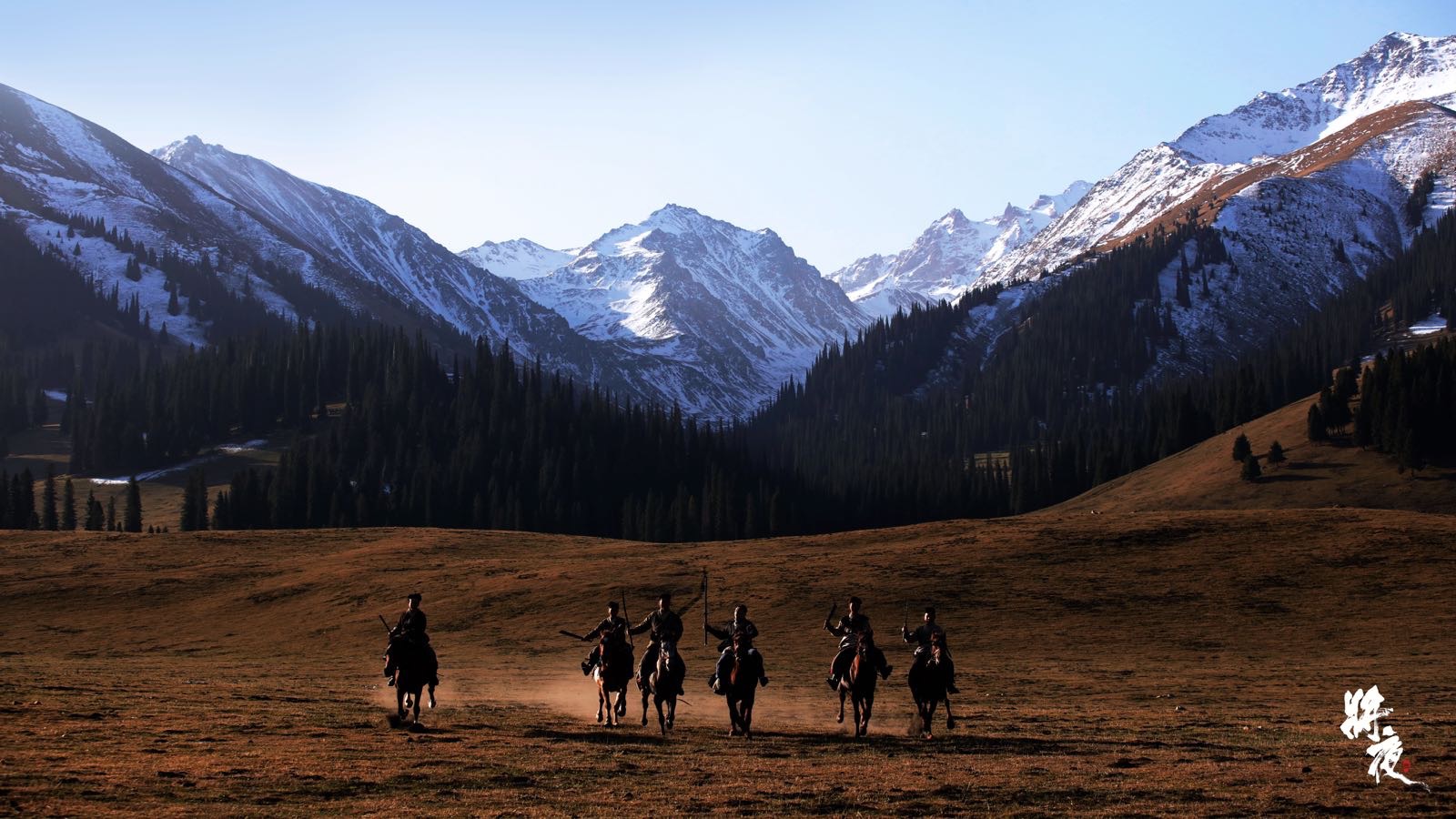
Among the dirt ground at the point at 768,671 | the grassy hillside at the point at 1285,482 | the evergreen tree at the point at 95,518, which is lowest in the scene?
the dirt ground at the point at 768,671

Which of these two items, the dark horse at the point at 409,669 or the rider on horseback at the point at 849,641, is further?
the rider on horseback at the point at 849,641

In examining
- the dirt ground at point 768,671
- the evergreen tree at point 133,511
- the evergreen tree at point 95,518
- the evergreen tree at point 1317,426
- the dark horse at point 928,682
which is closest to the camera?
the dirt ground at point 768,671

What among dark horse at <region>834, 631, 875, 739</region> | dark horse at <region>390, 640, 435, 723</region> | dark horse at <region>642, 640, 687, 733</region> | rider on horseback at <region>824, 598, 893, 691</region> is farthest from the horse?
dark horse at <region>834, 631, 875, 739</region>

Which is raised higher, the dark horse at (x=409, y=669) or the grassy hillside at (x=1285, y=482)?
the grassy hillside at (x=1285, y=482)

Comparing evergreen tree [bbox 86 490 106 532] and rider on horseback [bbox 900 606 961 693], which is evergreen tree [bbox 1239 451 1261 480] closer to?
rider on horseback [bbox 900 606 961 693]

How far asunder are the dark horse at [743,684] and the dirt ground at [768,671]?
1.17 meters

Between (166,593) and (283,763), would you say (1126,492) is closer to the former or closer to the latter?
(166,593)

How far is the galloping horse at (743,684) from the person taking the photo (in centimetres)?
3180

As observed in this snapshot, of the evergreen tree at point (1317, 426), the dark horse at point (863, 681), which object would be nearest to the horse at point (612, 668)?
the dark horse at point (863, 681)

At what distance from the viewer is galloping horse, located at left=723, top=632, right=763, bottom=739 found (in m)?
31.8

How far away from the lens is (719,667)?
3272 cm

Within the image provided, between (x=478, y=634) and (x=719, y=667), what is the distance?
119 feet

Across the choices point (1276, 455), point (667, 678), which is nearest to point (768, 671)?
point (667, 678)

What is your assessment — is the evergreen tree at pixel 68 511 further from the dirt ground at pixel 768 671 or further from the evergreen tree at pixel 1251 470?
the evergreen tree at pixel 1251 470
